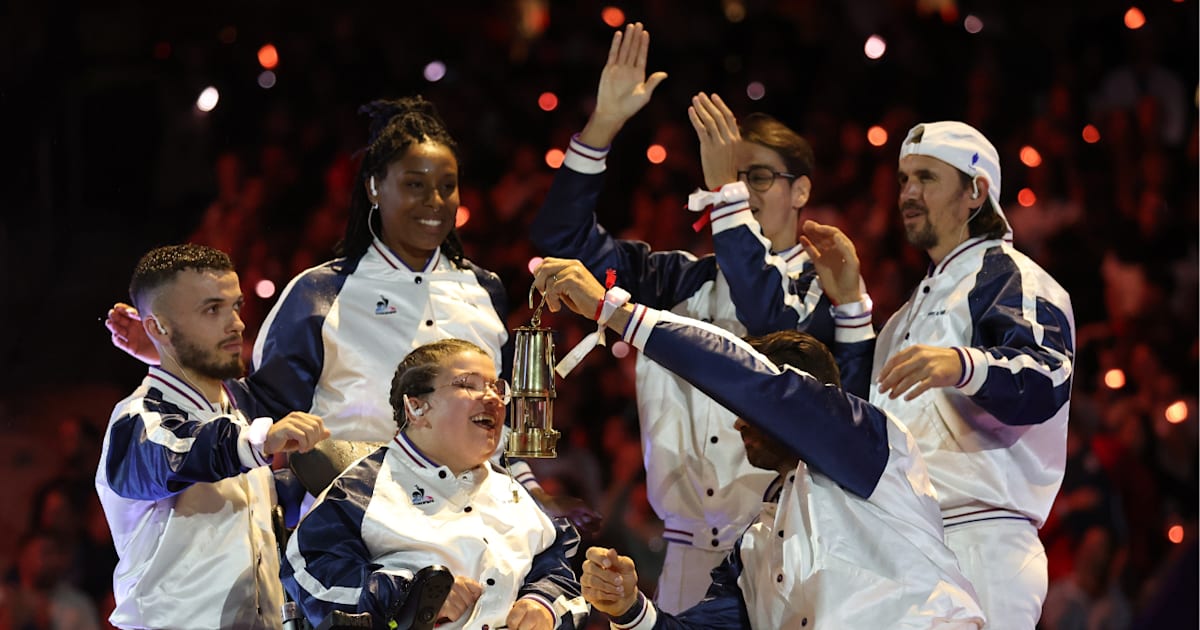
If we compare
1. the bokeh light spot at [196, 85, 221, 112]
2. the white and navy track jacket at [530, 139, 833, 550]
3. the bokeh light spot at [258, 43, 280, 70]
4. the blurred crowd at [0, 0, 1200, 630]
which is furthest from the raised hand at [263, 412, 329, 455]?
the bokeh light spot at [258, 43, 280, 70]

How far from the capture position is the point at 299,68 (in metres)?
7.87

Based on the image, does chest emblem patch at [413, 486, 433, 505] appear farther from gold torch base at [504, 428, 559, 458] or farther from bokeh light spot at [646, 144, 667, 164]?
bokeh light spot at [646, 144, 667, 164]

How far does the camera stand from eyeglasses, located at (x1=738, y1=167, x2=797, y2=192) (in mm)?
4730

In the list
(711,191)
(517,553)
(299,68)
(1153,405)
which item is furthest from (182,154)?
(1153,405)

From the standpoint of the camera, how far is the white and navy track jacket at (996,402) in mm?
3990

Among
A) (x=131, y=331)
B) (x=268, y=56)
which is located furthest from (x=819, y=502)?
(x=268, y=56)

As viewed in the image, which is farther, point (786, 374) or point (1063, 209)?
point (1063, 209)

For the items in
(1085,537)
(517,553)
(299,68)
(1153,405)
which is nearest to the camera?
(517,553)

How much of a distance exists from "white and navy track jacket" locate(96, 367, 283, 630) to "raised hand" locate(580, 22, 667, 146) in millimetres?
1432

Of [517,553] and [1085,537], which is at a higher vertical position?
[517,553]

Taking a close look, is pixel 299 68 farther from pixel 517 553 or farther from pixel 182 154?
pixel 517 553

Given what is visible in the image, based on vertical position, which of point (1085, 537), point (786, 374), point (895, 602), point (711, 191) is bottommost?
point (1085, 537)

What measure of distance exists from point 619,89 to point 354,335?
3.65ft

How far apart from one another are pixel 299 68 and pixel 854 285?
4280 millimetres
